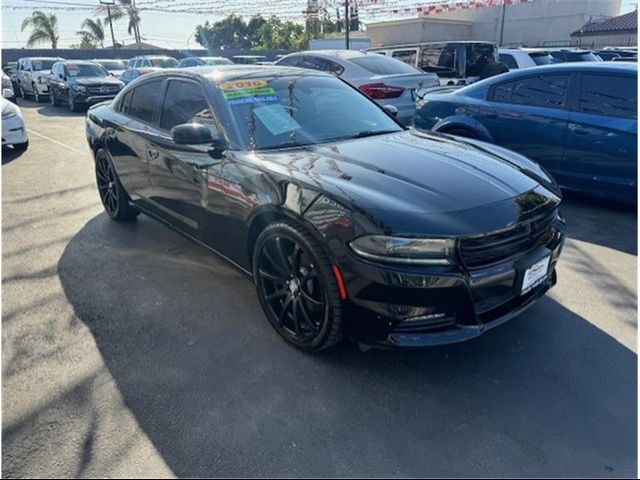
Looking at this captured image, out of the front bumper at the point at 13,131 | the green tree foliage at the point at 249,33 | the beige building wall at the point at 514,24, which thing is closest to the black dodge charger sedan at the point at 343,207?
the front bumper at the point at 13,131

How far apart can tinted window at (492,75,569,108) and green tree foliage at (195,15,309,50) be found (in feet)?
195

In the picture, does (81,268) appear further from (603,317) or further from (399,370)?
(603,317)

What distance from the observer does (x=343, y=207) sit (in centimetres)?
257

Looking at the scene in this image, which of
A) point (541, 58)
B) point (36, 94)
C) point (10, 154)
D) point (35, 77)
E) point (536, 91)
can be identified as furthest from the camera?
point (36, 94)

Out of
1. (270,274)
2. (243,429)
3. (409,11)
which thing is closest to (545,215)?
(270,274)

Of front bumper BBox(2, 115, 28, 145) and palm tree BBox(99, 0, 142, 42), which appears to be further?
palm tree BBox(99, 0, 142, 42)

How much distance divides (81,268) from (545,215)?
3604mm

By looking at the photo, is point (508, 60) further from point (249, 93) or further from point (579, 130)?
point (249, 93)

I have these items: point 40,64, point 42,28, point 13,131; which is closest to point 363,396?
point 13,131

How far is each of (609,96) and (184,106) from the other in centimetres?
427

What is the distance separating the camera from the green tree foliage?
62.9m

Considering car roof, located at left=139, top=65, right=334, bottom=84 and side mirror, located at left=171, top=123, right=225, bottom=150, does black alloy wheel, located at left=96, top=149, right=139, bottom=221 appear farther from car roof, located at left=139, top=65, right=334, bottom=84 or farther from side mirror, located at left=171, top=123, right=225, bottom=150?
side mirror, located at left=171, top=123, right=225, bottom=150

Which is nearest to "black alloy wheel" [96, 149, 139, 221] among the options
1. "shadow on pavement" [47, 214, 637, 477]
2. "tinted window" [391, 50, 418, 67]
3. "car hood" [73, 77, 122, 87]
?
"shadow on pavement" [47, 214, 637, 477]

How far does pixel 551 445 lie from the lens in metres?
2.27
